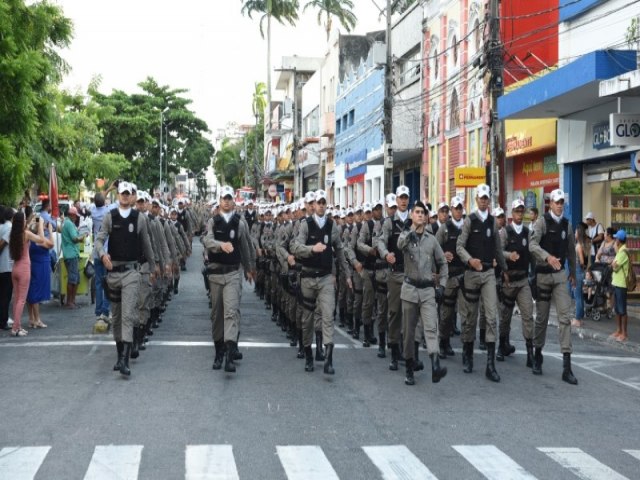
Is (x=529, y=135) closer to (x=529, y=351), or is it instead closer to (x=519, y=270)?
(x=519, y=270)

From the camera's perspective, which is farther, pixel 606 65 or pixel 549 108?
pixel 549 108

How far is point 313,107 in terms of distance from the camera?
69.7m

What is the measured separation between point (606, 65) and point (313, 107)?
169 ft

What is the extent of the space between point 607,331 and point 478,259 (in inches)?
229

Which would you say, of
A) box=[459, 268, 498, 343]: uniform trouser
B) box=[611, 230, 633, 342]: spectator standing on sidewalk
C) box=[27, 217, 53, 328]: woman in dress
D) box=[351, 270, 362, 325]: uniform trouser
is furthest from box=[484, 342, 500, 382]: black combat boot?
box=[27, 217, 53, 328]: woman in dress

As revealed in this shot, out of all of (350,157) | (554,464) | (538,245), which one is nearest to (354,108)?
(350,157)

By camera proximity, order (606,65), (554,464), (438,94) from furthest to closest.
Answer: (438,94)
(606,65)
(554,464)

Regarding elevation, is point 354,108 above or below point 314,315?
above

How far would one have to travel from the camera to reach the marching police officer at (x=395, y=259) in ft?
41.0

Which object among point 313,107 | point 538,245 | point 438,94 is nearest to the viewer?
point 538,245

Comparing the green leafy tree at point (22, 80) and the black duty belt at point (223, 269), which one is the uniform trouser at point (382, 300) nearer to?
the black duty belt at point (223, 269)

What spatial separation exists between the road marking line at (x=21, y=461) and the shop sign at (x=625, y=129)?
13996 mm

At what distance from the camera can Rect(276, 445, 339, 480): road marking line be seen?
712 centimetres

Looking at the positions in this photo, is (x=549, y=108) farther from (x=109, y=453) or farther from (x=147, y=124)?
(x=147, y=124)
